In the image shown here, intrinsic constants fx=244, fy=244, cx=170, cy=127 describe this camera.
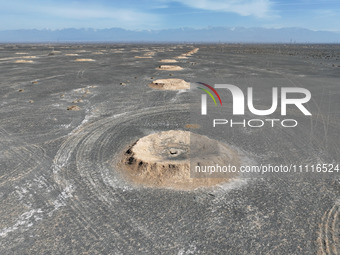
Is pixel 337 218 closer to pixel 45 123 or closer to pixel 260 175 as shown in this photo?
pixel 260 175

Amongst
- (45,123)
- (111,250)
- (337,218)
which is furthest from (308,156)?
(45,123)

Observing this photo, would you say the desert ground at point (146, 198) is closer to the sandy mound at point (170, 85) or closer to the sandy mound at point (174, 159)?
the sandy mound at point (174, 159)
